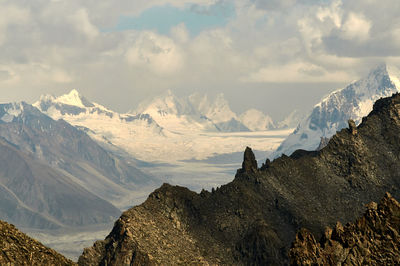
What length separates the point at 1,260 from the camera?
116438 millimetres

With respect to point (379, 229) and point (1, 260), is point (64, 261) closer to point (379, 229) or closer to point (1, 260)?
point (1, 260)

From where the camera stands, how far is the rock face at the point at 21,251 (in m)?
118

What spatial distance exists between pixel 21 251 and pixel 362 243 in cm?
5551

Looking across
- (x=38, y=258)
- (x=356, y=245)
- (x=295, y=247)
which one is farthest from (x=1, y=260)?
(x=356, y=245)

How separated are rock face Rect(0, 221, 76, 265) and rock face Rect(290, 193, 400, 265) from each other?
41.5 metres

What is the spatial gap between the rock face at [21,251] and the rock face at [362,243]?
41.5 m

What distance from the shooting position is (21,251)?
121 meters

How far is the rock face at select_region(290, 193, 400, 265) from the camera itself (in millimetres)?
105875

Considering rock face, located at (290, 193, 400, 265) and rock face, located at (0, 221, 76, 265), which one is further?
rock face, located at (0, 221, 76, 265)

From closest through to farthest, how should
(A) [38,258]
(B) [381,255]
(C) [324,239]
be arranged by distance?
(B) [381,255] < (C) [324,239] < (A) [38,258]

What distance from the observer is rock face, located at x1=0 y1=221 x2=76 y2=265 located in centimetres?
11831

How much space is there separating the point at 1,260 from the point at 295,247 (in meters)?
46.9

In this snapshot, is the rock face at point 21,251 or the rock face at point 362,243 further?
the rock face at point 21,251

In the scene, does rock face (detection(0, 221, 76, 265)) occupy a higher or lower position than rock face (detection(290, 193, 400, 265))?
lower
